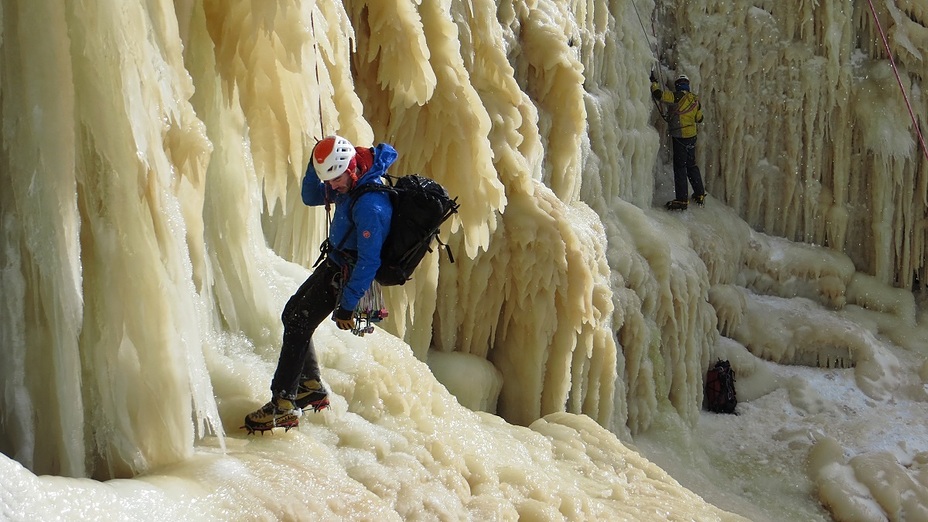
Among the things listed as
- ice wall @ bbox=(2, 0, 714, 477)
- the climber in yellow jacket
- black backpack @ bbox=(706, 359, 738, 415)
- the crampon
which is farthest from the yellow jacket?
the crampon

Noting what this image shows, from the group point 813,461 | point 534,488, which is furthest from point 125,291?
point 813,461

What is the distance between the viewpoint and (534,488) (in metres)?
3.84

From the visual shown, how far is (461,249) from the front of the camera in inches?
246

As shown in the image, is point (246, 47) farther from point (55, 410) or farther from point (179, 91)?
point (55, 410)

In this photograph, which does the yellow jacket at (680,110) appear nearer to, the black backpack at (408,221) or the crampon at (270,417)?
the black backpack at (408,221)

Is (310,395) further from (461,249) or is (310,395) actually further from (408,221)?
(461,249)

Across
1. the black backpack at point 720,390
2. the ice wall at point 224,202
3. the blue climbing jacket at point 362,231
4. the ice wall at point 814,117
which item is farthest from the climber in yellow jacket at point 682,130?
the blue climbing jacket at point 362,231

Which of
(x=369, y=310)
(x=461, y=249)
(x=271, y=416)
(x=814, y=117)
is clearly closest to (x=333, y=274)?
(x=369, y=310)

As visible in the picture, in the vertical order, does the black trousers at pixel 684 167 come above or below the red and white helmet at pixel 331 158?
above

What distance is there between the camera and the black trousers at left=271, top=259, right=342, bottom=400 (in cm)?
312

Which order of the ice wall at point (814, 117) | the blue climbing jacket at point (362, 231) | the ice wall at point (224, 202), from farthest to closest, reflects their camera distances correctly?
the ice wall at point (814, 117) → the blue climbing jacket at point (362, 231) → the ice wall at point (224, 202)

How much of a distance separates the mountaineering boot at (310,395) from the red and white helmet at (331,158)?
81cm

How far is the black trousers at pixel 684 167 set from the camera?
392 inches

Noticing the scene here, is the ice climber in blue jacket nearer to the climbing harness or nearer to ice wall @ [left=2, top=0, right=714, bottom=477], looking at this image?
the climbing harness
